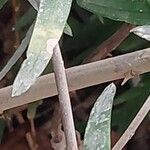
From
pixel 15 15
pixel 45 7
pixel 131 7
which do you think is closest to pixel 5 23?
pixel 15 15

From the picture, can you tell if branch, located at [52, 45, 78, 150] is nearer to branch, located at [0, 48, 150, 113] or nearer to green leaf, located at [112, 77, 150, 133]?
branch, located at [0, 48, 150, 113]

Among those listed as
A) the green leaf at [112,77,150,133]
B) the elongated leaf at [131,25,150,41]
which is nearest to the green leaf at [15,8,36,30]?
the green leaf at [112,77,150,133]

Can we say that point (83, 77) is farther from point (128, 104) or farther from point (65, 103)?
point (128, 104)

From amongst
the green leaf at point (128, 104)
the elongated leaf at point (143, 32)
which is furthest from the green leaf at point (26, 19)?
the elongated leaf at point (143, 32)

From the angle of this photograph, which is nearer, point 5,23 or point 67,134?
point 67,134

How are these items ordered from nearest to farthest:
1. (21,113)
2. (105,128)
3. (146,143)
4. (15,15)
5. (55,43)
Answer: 1. (55,43)
2. (105,128)
3. (15,15)
4. (21,113)
5. (146,143)

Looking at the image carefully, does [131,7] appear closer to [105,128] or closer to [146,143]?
[105,128]
